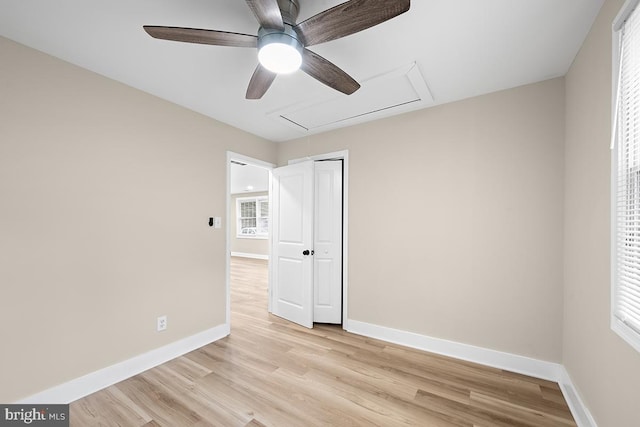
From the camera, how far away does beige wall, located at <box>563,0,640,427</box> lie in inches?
51.9

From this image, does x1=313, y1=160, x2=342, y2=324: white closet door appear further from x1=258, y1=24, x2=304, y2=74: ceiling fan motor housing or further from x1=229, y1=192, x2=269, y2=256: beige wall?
x1=229, y1=192, x2=269, y2=256: beige wall

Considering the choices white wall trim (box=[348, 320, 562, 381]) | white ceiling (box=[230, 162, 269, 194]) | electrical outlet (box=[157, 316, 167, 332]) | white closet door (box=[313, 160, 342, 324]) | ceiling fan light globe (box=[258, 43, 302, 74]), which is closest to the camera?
ceiling fan light globe (box=[258, 43, 302, 74])

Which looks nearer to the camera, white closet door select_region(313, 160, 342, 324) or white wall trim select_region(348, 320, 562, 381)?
white wall trim select_region(348, 320, 562, 381)

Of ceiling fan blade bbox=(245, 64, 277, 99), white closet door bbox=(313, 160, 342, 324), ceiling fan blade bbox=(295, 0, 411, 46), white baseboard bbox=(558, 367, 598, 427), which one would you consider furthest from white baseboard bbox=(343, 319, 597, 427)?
ceiling fan blade bbox=(245, 64, 277, 99)

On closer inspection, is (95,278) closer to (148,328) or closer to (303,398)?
(148,328)

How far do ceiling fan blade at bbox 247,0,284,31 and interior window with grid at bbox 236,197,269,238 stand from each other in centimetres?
783

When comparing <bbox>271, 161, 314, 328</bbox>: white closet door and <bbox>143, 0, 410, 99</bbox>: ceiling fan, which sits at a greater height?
<bbox>143, 0, 410, 99</bbox>: ceiling fan

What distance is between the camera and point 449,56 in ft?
6.33

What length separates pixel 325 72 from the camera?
167cm

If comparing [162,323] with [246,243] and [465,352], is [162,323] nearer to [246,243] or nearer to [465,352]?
[465,352]

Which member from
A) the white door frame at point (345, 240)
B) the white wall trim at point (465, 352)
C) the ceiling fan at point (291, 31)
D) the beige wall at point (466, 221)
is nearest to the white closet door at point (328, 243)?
the white door frame at point (345, 240)

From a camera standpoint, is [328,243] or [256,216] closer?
[328,243]

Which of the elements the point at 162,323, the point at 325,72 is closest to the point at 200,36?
the point at 325,72

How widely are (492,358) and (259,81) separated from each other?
307 centimetres
